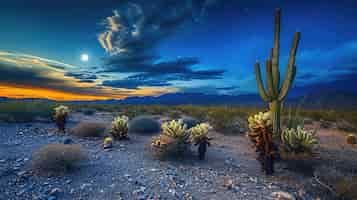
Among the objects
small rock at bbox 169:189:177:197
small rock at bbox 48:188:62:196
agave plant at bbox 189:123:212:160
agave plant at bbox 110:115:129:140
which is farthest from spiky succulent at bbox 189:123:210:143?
small rock at bbox 48:188:62:196

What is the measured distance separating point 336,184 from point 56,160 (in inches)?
208

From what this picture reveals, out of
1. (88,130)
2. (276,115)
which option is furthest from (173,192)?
(88,130)

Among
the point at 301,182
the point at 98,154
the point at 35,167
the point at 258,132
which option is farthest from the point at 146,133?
the point at 301,182

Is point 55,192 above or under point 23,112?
under

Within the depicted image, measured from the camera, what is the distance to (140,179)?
12.1 ft

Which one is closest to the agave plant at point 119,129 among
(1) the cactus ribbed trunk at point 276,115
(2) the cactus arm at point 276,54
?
(1) the cactus ribbed trunk at point 276,115

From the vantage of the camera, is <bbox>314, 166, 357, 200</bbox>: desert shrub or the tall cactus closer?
<bbox>314, 166, 357, 200</bbox>: desert shrub

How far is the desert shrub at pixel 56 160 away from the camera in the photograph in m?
3.81

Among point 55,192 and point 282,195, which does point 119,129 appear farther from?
point 282,195

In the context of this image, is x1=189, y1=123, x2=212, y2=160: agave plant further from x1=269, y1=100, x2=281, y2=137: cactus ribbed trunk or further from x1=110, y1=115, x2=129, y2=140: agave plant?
x1=110, y1=115, x2=129, y2=140: agave plant

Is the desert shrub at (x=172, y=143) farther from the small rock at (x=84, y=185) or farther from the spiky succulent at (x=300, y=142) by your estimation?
the spiky succulent at (x=300, y=142)

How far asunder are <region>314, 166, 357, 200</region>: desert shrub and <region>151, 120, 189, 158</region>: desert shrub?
2.89 meters

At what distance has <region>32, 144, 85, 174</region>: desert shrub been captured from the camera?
12.5 ft

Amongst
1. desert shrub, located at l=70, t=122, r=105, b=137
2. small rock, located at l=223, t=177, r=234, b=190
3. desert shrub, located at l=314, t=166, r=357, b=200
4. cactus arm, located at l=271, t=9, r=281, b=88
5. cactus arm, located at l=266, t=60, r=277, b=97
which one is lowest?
small rock, located at l=223, t=177, r=234, b=190
